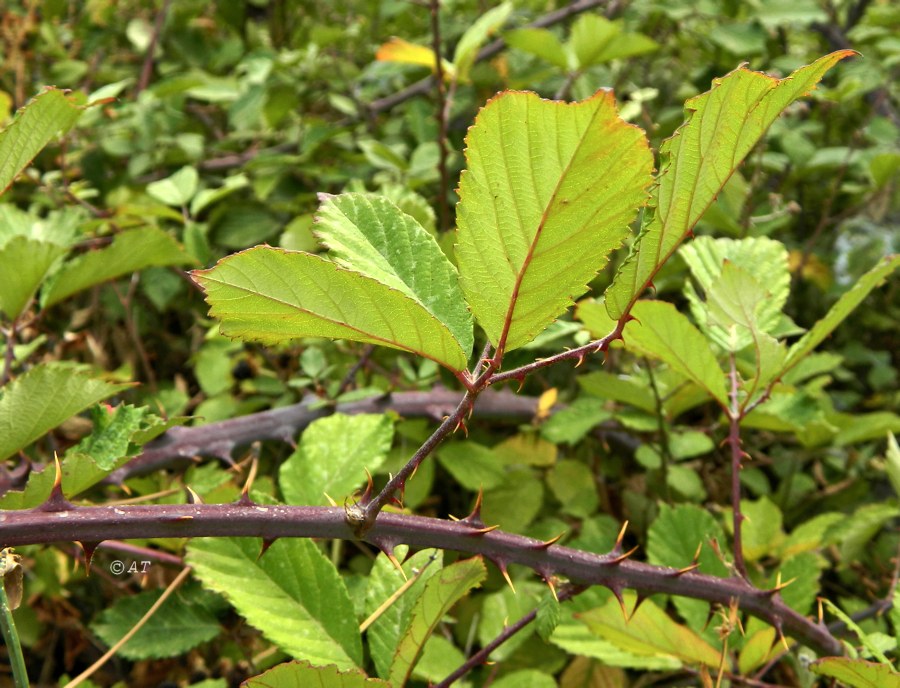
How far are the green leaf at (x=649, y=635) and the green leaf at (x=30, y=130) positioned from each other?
69 centimetres

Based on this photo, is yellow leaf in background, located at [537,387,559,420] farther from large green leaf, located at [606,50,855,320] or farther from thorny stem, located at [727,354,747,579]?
large green leaf, located at [606,50,855,320]

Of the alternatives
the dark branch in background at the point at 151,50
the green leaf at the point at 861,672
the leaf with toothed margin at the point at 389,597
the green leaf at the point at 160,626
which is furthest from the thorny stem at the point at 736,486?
the dark branch in background at the point at 151,50

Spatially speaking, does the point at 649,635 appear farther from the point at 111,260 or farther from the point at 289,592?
the point at 111,260

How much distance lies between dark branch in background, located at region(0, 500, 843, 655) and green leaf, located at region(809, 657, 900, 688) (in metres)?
0.14

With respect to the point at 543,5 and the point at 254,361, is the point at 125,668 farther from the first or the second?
the point at 543,5

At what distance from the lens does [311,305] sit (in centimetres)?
53

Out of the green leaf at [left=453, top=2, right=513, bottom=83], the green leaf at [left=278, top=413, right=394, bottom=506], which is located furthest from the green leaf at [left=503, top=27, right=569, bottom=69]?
the green leaf at [left=278, top=413, right=394, bottom=506]

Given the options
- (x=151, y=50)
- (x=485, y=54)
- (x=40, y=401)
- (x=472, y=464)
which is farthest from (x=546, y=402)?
(x=151, y=50)

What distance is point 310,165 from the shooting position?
176 cm

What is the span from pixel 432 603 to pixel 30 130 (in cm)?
54

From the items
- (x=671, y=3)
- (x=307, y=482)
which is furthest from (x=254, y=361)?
(x=671, y=3)

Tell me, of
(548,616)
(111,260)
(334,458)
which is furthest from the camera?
(111,260)

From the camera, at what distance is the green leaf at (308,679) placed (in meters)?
0.61

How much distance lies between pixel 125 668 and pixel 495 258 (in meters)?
1.01
